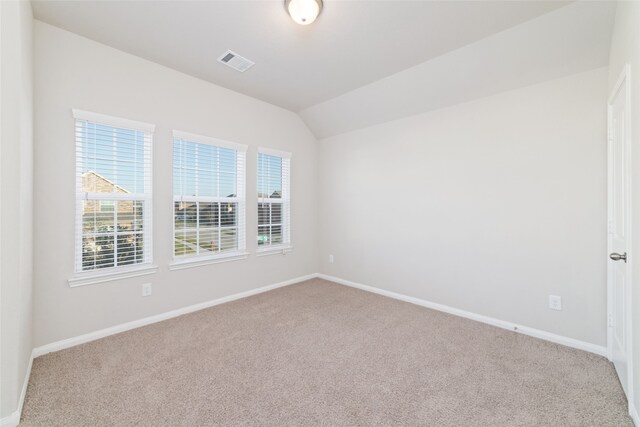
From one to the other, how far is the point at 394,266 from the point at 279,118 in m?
2.85

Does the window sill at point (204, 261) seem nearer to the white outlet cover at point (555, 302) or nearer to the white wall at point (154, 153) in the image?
the white wall at point (154, 153)

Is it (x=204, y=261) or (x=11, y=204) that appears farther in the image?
(x=204, y=261)

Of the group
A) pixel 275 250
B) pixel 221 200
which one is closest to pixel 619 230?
pixel 275 250

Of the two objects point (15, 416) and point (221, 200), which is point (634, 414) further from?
point (221, 200)

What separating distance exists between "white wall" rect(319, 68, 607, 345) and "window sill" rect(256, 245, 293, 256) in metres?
1.12

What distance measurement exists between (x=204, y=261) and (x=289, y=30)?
272 centimetres

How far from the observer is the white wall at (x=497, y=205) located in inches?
93.5

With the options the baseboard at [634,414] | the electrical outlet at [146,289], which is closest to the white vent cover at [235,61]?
the electrical outlet at [146,289]

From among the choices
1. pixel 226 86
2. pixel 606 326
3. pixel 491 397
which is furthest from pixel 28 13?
pixel 606 326

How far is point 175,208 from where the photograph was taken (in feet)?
10.3

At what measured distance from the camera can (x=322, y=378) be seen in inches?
78.2

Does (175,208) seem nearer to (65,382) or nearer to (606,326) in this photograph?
(65,382)

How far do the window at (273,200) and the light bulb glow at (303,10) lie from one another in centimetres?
203

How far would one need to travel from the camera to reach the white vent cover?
9.07 feet
